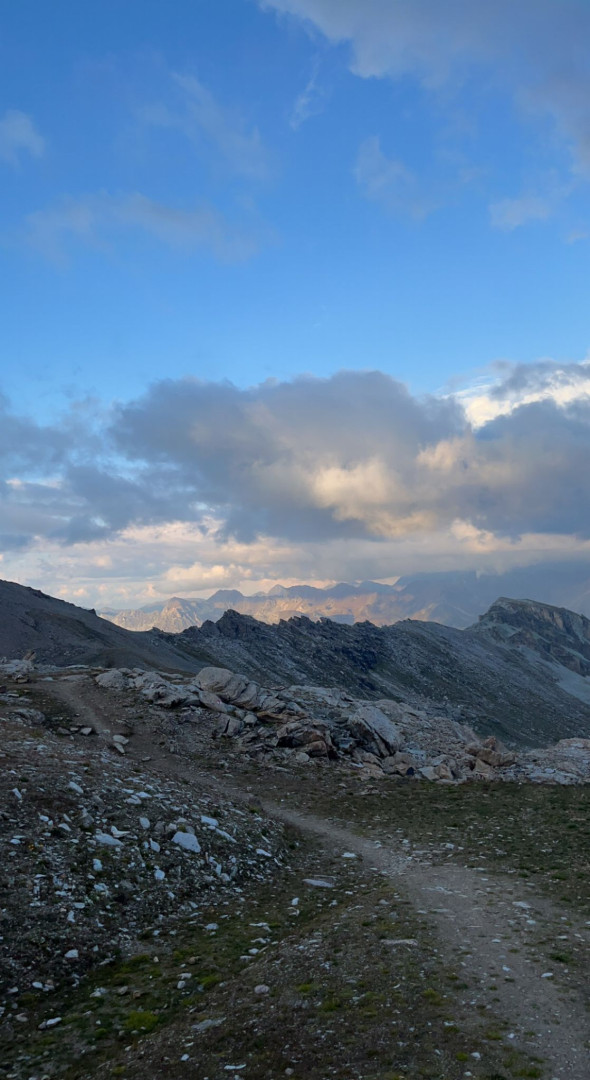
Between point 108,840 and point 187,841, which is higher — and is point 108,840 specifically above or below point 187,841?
above

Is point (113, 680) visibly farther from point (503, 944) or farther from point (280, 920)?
point (503, 944)

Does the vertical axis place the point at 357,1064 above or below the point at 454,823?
above

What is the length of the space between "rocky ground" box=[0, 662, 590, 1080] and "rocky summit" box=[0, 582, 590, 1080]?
72mm

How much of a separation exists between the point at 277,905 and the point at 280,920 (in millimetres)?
1417

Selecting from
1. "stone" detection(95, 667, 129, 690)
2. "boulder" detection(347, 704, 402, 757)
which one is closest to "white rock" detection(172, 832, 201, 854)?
"boulder" detection(347, 704, 402, 757)

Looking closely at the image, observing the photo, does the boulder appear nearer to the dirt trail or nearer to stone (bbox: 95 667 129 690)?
the dirt trail

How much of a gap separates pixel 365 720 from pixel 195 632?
142m

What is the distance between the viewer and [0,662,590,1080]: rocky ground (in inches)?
448

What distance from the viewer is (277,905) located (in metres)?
19.9

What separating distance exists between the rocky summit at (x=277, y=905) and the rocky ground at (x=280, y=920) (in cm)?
7

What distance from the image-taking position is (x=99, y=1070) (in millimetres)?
11195

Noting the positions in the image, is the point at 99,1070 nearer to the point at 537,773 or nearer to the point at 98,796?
the point at 98,796

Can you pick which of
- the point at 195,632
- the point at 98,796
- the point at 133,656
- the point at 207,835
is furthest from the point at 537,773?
the point at 195,632

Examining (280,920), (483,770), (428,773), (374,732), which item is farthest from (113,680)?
(280,920)
